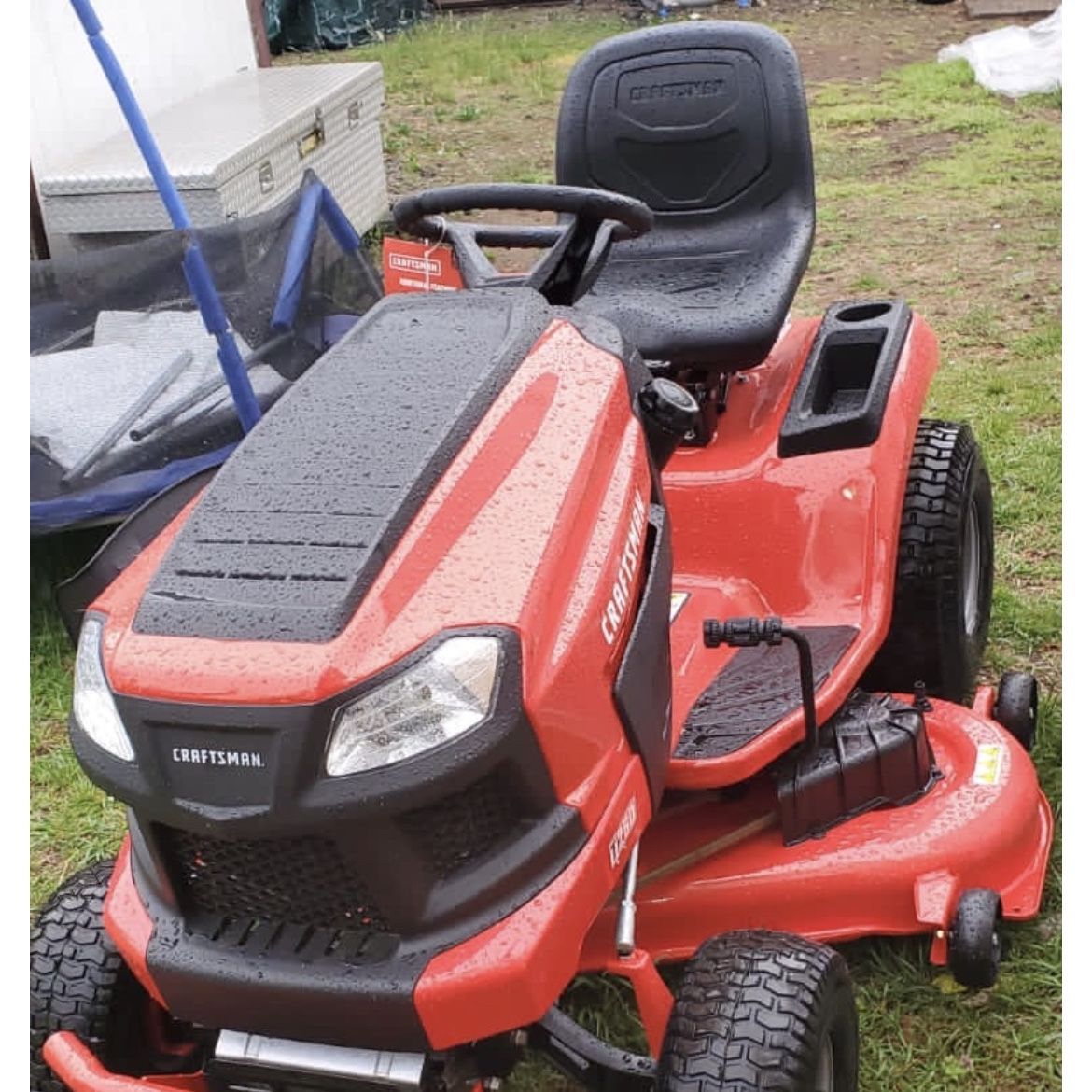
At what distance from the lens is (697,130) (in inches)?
119

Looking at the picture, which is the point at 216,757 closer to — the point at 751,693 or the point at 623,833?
the point at 623,833

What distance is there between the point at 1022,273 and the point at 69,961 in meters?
4.55

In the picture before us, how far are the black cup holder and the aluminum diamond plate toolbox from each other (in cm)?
239

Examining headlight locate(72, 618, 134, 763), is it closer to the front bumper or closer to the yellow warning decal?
the front bumper

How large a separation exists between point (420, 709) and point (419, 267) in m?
1.09

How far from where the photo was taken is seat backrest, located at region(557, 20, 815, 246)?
300 cm

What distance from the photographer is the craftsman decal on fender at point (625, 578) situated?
5.83 feet

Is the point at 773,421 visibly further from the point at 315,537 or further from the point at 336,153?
the point at 336,153

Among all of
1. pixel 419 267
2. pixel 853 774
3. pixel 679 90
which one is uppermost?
pixel 679 90

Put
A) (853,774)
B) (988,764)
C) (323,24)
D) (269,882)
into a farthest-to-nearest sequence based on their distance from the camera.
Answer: (323,24), (988,764), (853,774), (269,882)

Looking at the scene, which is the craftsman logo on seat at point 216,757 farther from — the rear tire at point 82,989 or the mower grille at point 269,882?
the rear tire at point 82,989

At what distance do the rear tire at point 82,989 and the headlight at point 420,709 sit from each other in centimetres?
64

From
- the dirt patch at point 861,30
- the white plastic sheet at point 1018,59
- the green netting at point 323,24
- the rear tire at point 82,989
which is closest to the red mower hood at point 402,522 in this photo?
the rear tire at point 82,989

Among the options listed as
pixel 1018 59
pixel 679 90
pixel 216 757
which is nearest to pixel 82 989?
pixel 216 757
